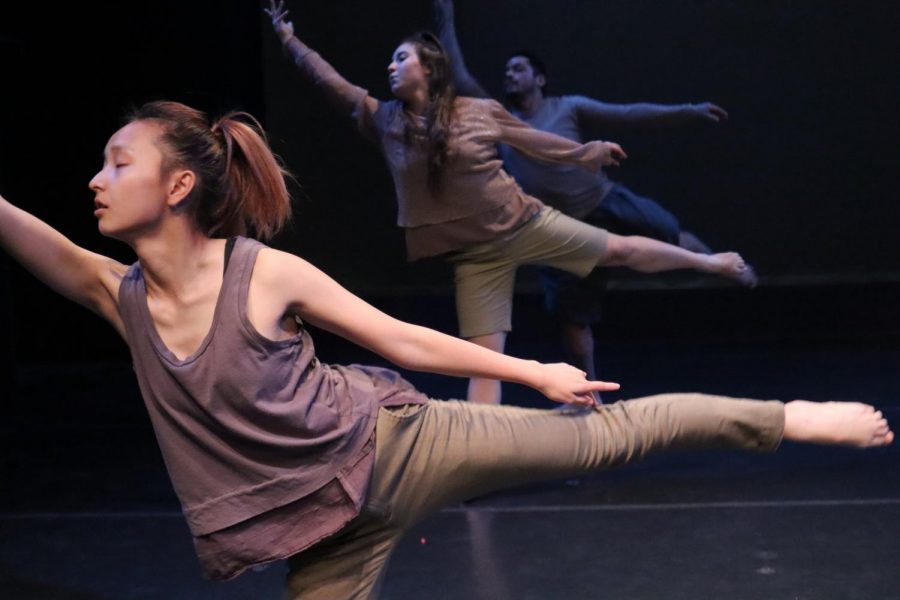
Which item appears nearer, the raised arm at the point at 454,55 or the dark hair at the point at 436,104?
the dark hair at the point at 436,104

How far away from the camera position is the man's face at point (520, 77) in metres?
4.27

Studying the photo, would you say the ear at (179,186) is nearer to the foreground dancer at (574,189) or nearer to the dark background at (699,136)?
the foreground dancer at (574,189)

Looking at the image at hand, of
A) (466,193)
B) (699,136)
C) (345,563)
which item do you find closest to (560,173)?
(466,193)

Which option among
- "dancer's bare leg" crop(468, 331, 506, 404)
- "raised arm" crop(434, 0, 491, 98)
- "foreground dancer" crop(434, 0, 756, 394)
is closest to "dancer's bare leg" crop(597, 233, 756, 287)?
"foreground dancer" crop(434, 0, 756, 394)

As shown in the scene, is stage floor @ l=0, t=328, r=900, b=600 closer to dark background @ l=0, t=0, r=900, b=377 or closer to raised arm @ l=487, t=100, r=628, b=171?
raised arm @ l=487, t=100, r=628, b=171

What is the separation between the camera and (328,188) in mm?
6125

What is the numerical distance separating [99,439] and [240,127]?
2758 mm

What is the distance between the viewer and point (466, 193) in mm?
3475

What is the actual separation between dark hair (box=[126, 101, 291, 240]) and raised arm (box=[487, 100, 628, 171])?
5.46ft

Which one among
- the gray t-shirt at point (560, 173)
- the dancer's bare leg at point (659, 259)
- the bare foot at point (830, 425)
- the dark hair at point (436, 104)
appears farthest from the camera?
the gray t-shirt at point (560, 173)

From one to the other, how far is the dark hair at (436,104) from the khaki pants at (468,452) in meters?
1.52

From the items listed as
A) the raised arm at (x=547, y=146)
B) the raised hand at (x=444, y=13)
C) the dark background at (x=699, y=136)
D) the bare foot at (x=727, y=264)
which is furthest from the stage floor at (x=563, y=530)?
the raised hand at (x=444, y=13)

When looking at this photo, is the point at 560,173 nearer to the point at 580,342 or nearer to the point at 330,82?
the point at 580,342

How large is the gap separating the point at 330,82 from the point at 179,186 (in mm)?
1965
